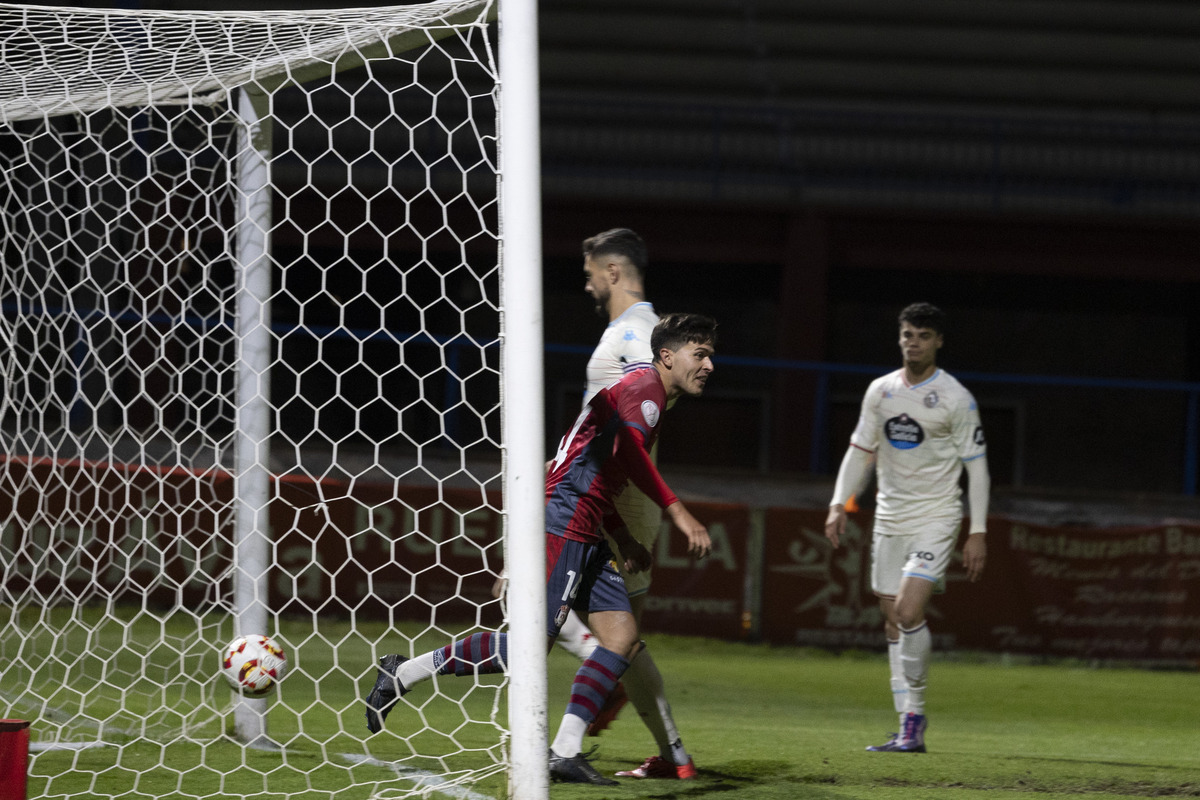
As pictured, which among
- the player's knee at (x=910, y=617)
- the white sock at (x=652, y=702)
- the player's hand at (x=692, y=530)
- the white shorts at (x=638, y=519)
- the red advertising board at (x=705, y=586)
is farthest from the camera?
the red advertising board at (x=705, y=586)

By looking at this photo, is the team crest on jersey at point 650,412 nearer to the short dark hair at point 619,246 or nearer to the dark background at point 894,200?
the short dark hair at point 619,246

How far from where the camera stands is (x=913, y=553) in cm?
473

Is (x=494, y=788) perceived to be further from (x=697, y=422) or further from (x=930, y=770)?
(x=697, y=422)

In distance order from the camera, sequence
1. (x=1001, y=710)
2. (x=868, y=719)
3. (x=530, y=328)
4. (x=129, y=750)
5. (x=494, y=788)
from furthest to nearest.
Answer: (x=1001, y=710) → (x=868, y=719) → (x=129, y=750) → (x=494, y=788) → (x=530, y=328)

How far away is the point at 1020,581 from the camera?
8.23m

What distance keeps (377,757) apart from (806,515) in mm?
4947

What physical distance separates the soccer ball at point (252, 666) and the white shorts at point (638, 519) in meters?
1.07

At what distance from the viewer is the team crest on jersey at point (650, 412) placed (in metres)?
3.33

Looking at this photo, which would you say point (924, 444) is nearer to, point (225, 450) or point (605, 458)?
point (605, 458)

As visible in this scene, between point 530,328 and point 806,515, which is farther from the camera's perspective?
point 806,515

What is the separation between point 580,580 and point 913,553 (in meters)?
1.87

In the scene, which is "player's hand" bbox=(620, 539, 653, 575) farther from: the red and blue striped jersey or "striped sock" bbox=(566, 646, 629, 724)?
"striped sock" bbox=(566, 646, 629, 724)

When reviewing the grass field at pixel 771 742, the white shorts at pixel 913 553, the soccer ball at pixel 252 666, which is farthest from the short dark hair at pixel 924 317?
the soccer ball at pixel 252 666

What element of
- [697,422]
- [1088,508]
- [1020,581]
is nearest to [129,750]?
[1020,581]
